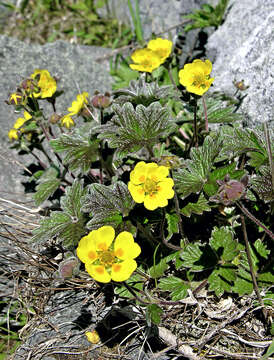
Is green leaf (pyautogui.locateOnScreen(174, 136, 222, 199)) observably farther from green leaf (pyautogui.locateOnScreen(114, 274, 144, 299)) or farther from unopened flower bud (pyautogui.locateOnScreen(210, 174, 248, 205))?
green leaf (pyautogui.locateOnScreen(114, 274, 144, 299))

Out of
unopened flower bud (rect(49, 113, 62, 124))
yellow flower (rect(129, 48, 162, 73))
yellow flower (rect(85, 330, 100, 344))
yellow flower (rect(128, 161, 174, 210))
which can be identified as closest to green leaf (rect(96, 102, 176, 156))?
yellow flower (rect(128, 161, 174, 210))

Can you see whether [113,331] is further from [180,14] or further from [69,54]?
[180,14]

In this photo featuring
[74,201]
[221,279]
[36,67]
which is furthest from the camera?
[36,67]

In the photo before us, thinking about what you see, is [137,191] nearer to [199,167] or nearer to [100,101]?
[199,167]

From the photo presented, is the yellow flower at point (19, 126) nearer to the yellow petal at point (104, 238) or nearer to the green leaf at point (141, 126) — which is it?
the green leaf at point (141, 126)

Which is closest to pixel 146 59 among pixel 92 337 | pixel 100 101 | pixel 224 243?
pixel 100 101

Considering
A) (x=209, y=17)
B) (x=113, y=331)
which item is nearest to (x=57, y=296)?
(x=113, y=331)
